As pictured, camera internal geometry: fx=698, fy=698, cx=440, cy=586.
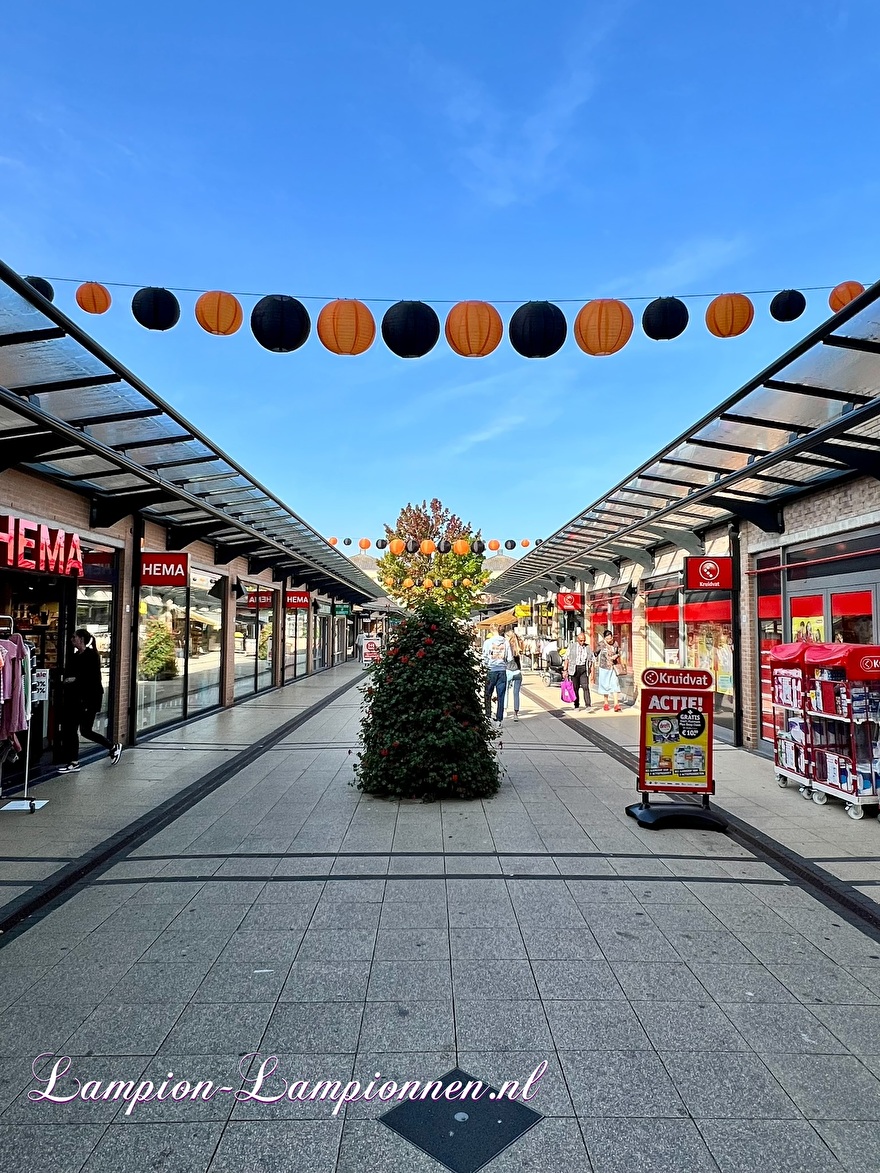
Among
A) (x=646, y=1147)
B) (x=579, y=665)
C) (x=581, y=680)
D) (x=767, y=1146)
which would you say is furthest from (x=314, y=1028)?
(x=581, y=680)

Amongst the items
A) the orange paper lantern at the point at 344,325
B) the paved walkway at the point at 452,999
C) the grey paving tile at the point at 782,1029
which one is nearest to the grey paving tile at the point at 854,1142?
the paved walkway at the point at 452,999

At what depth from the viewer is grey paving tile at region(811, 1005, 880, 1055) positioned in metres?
2.94

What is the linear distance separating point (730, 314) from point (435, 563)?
28.9 m

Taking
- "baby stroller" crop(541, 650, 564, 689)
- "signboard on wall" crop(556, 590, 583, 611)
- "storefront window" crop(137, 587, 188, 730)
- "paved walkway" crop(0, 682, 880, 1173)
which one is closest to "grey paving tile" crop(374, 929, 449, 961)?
"paved walkway" crop(0, 682, 880, 1173)

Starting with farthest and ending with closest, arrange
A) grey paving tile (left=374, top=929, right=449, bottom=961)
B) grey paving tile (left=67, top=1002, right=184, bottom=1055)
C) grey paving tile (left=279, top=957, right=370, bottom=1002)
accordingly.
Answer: grey paving tile (left=374, top=929, right=449, bottom=961)
grey paving tile (left=279, top=957, right=370, bottom=1002)
grey paving tile (left=67, top=1002, right=184, bottom=1055)

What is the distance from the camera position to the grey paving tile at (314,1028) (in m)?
2.89

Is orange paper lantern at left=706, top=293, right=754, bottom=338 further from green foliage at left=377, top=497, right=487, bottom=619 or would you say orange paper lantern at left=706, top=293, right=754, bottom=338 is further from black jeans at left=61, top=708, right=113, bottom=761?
green foliage at left=377, top=497, right=487, bottom=619

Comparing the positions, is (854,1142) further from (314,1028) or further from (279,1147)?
(314,1028)

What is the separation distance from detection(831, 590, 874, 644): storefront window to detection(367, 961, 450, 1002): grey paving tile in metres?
6.42

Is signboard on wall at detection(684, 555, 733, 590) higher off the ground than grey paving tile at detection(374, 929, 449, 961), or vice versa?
signboard on wall at detection(684, 555, 733, 590)

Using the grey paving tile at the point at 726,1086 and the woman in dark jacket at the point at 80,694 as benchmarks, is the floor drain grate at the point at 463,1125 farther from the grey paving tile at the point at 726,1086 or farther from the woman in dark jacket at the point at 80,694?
the woman in dark jacket at the point at 80,694

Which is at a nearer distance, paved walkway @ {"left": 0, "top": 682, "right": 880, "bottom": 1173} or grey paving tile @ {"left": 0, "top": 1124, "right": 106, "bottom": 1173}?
grey paving tile @ {"left": 0, "top": 1124, "right": 106, "bottom": 1173}

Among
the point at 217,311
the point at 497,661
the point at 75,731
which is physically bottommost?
the point at 75,731

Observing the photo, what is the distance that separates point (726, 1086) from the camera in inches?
105
